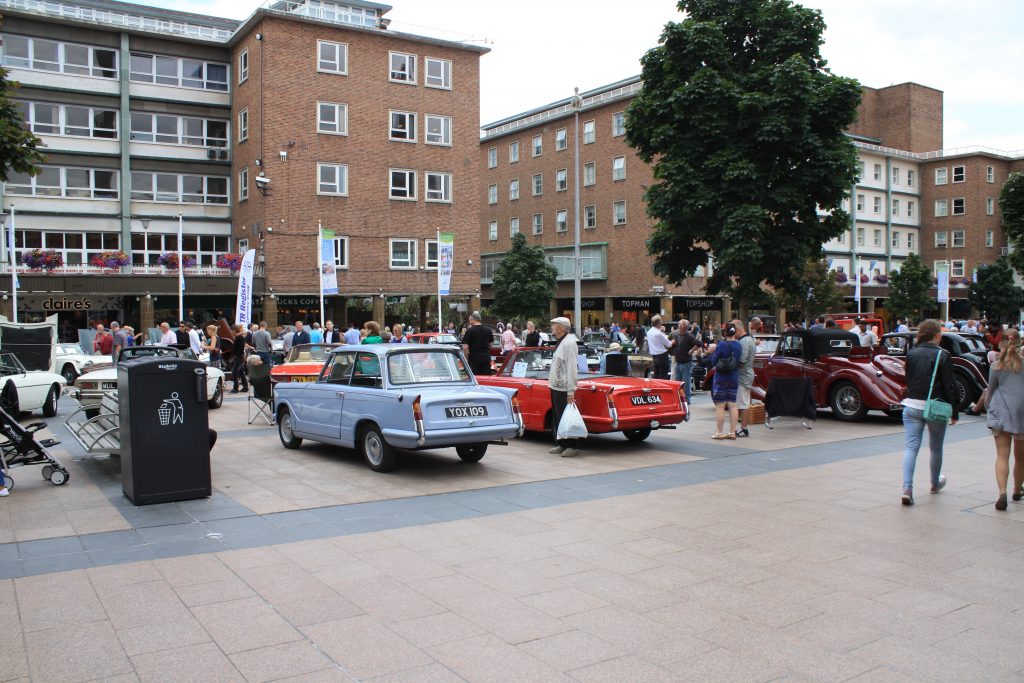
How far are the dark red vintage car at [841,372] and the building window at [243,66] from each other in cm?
3271

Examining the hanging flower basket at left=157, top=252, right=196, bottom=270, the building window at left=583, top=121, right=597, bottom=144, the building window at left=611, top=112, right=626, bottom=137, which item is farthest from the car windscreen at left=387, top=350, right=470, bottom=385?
the building window at left=583, top=121, right=597, bottom=144

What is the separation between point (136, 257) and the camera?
4181cm

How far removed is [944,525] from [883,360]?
29.3ft

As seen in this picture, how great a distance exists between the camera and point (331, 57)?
39.2 meters

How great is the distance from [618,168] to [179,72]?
26.2 metres

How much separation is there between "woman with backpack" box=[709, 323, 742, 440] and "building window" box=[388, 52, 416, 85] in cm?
3224

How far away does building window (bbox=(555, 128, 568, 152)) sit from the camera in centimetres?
5606

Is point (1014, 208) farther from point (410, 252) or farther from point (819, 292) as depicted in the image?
point (410, 252)

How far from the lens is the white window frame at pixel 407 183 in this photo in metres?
41.0

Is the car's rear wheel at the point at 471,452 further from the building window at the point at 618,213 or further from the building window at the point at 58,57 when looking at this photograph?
the building window at the point at 618,213

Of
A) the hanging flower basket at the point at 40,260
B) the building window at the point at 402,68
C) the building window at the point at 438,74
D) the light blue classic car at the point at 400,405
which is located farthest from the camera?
the building window at the point at 438,74

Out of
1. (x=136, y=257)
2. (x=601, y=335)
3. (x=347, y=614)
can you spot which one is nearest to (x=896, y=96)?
(x=601, y=335)

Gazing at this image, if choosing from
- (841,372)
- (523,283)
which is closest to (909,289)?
(523,283)

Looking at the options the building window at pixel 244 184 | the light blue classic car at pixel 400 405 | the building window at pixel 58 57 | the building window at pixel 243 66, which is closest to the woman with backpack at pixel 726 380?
the light blue classic car at pixel 400 405
